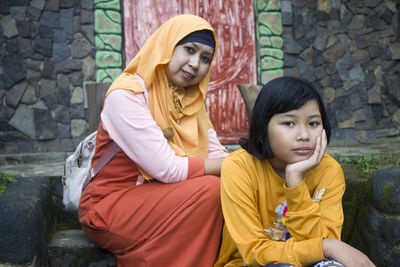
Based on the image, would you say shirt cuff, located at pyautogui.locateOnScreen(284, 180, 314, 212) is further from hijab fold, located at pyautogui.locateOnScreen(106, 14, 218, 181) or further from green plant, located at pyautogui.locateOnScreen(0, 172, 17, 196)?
green plant, located at pyautogui.locateOnScreen(0, 172, 17, 196)

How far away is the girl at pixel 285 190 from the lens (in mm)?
1349

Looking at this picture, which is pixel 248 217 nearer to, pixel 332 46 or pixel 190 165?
pixel 190 165

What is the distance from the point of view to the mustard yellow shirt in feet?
4.44

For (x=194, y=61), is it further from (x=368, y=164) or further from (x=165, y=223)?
(x=368, y=164)

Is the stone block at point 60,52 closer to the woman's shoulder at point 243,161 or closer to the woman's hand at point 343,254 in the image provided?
A: the woman's shoulder at point 243,161

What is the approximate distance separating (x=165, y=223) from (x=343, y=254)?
2.35ft

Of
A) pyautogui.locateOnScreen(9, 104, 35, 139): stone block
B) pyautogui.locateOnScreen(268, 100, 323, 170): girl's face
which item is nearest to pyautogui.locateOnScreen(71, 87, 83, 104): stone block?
pyautogui.locateOnScreen(9, 104, 35, 139): stone block

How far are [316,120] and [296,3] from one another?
3.96 metres

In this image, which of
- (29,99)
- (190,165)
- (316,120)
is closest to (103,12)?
(29,99)

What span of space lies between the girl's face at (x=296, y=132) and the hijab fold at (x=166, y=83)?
0.53 meters

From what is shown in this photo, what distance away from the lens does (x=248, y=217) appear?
144 centimetres

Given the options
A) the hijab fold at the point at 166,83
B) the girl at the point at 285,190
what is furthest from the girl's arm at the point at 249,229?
the hijab fold at the point at 166,83

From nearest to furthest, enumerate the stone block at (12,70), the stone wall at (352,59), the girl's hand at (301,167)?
the girl's hand at (301,167)
the stone block at (12,70)
the stone wall at (352,59)

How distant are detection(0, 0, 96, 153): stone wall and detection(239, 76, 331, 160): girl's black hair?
344 centimetres
